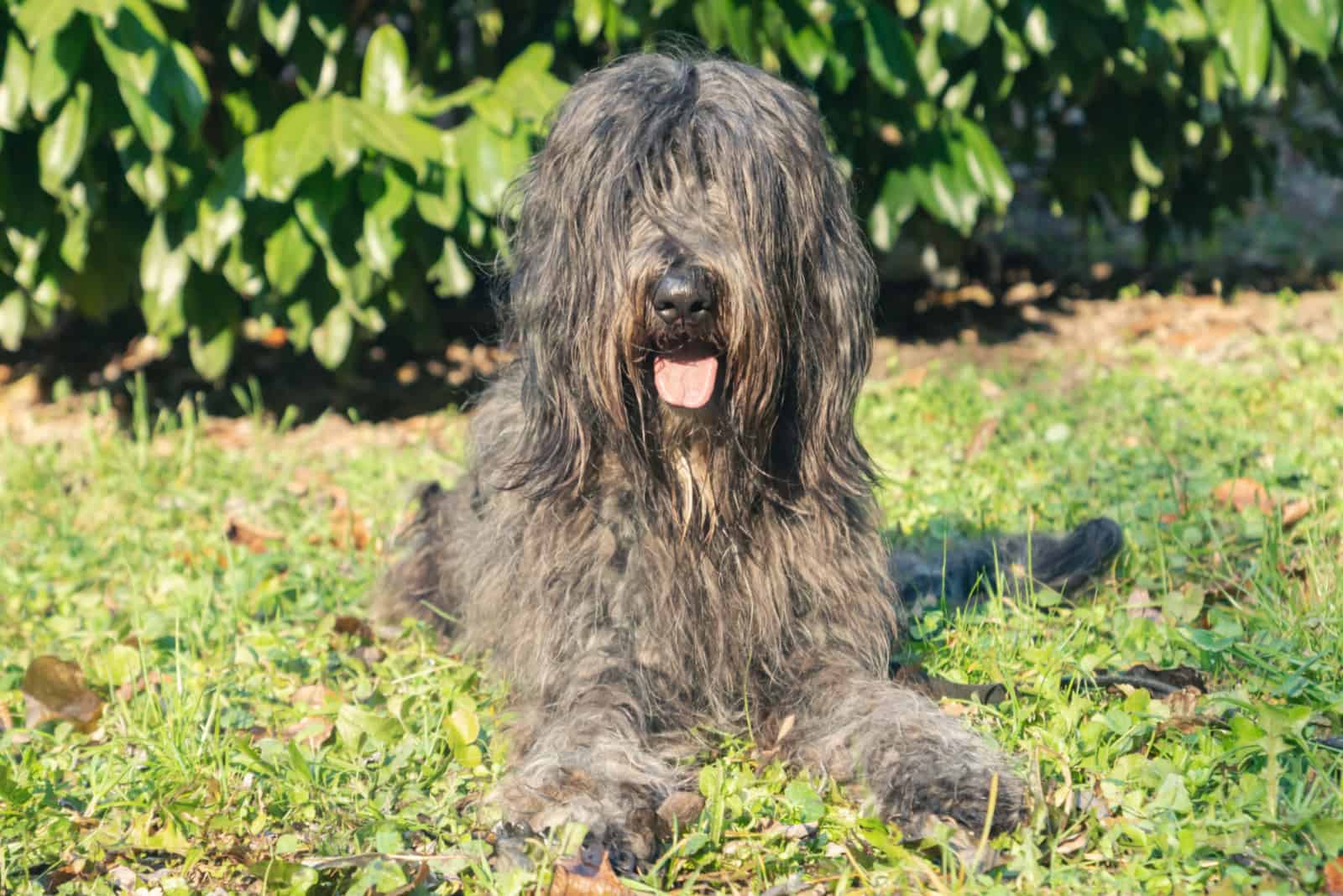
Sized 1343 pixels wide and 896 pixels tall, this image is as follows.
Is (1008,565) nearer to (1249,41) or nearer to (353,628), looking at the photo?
(353,628)

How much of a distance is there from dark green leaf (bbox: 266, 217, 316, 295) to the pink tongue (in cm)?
312

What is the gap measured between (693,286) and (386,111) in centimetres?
310

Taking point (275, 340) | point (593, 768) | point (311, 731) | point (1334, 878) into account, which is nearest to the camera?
point (1334, 878)

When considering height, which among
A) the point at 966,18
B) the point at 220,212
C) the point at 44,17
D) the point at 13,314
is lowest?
the point at 13,314

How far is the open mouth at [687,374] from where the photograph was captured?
10.4 ft

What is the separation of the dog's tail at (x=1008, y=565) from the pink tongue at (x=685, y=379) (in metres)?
1.06

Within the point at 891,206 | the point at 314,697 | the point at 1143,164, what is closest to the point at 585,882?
the point at 314,697

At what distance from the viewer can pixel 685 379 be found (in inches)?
126

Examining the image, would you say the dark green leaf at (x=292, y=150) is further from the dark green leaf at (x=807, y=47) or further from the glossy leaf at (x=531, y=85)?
the dark green leaf at (x=807, y=47)

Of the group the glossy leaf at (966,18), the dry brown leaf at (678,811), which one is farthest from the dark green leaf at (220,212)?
the dry brown leaf at (678,811)

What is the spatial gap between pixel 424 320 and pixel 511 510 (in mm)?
3264

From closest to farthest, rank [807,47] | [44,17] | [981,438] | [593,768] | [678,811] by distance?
1. [678,811]
2. [593,768]
3. [44,17]
4. [981,438]
5. [807,47]

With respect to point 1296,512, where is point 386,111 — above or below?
above

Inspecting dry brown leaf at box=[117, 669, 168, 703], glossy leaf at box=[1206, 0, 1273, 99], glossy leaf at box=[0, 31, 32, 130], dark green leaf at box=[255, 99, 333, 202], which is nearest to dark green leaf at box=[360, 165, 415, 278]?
dark green leaf at box=[255, 99, 333, 202]
